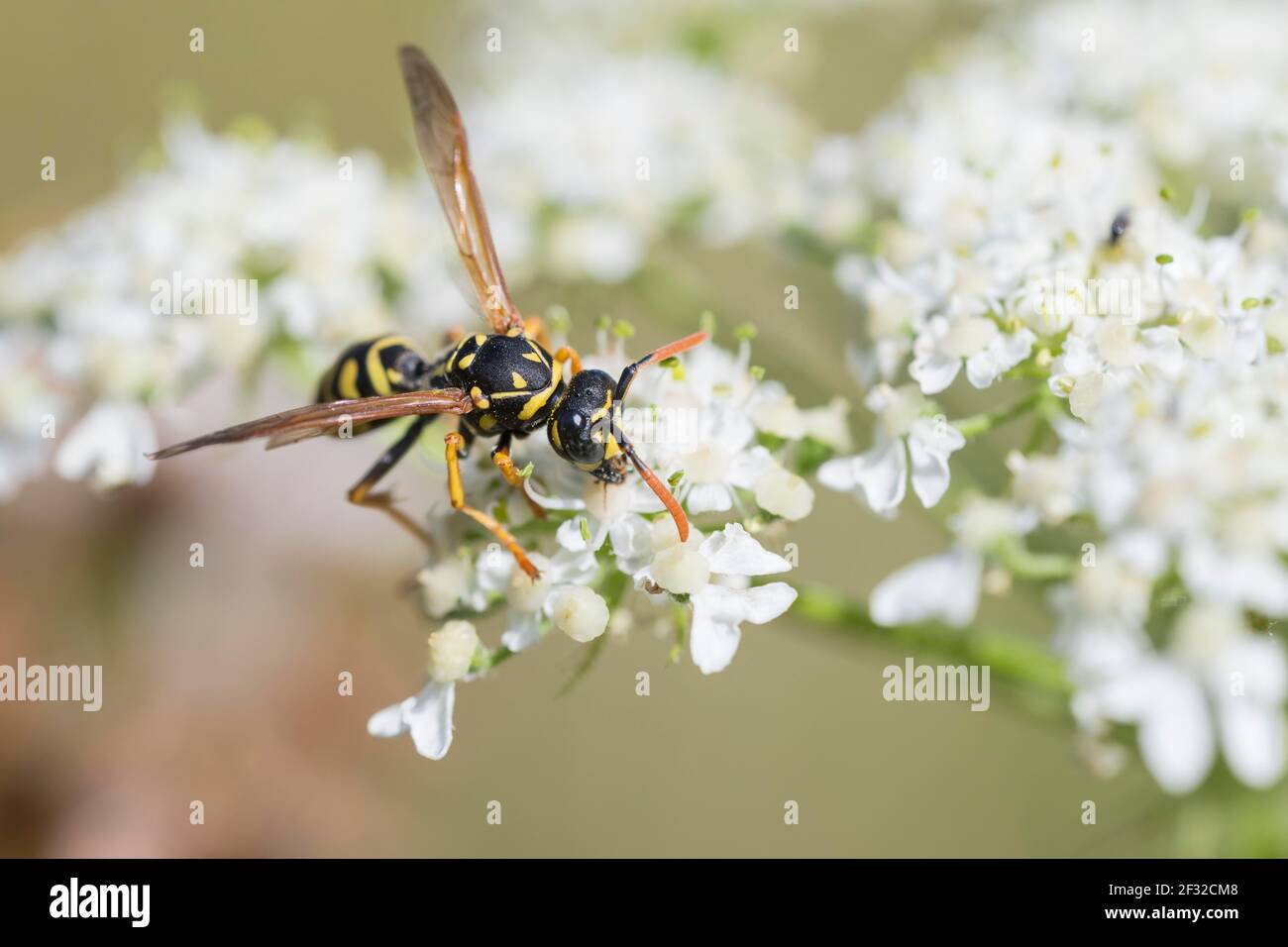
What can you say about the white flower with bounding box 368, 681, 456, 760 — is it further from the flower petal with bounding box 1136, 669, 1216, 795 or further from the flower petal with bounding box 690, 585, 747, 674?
the flower petal with bounding box 1136, 669, 1216, 795

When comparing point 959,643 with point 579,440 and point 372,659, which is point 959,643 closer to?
point 579,440

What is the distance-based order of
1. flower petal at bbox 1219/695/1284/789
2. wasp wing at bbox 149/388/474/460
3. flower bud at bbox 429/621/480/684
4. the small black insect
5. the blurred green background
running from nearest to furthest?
flower petal at bbox 1219/695/1284/789 < wasp wing at bbox 149/388/474/460 < flower bud at bbox 429/621/480/684 < the small black insect < the blurred green background

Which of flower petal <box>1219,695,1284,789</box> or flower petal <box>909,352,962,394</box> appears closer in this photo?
flower petal <box>1219,695,1284,789</box>

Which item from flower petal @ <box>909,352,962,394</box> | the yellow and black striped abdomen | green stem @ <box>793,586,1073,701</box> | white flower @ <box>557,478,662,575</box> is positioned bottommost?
green stem @ <box>793,586,1073,701</box>

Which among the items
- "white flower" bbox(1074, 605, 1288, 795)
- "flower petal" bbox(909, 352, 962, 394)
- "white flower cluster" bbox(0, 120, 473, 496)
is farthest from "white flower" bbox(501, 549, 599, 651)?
"white flower cluster" bbox(0, 120, 473, 496)

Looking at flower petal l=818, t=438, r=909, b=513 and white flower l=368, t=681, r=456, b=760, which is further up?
flower petal l=818, t=438, r=909, b=513

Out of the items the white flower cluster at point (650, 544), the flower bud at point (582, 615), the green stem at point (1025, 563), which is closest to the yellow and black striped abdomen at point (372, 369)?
the white flower cluster at point (650, 544)
